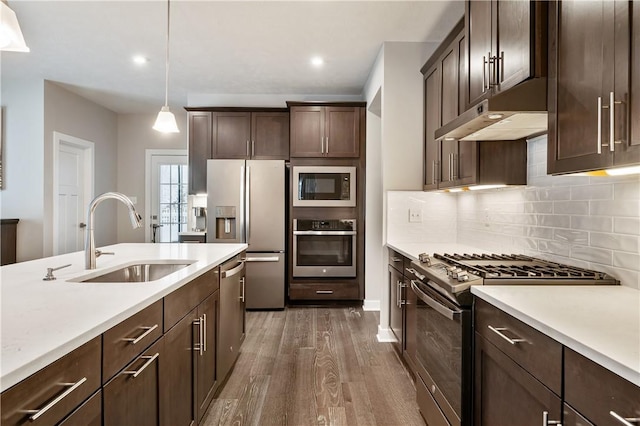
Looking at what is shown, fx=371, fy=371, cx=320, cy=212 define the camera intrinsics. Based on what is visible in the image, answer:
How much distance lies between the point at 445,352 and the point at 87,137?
5.54 meters

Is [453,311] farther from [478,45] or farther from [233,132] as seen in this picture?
[233,132]

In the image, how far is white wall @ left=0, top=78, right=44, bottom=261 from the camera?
14.5ft

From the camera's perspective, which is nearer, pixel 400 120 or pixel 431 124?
pixel 431 124

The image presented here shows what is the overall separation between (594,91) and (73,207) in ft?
19.3

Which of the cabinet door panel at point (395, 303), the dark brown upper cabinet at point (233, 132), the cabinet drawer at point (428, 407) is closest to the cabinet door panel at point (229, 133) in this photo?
the dark brown upper cabinet at point (233, 132)

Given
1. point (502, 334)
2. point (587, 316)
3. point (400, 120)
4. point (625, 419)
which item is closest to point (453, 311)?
point (502, 334)

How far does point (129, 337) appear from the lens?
1.13 meters

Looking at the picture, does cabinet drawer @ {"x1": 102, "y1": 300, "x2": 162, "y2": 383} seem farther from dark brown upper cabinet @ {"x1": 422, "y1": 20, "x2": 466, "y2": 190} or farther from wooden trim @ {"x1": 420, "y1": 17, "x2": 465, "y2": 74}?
wooden trim @ {"x1": 420, "y1": 17, "x2": 465, "y2": 74}

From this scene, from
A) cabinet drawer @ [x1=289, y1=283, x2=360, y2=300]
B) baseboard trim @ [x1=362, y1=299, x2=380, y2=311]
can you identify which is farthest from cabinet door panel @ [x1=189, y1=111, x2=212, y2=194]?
baseboard trim @ [x1=362, y1=299, x2=380, y2=311]

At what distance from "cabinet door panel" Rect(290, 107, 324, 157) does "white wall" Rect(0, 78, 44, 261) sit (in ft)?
9.97

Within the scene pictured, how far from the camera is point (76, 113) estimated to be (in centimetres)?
502

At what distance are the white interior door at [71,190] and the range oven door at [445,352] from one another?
473 cm

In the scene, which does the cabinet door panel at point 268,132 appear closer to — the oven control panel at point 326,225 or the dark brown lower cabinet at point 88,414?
the oven control panel at point 326,225

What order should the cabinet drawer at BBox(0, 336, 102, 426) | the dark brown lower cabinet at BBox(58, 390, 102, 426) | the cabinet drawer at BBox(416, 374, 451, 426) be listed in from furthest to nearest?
the cabinet drawer at BBox(416, 374, 451, 426)
the dark brown lower cabinet at BBox(58, 390, 102, 426)
the cabinet drawer at BBox(0, 336, 102, 426)
